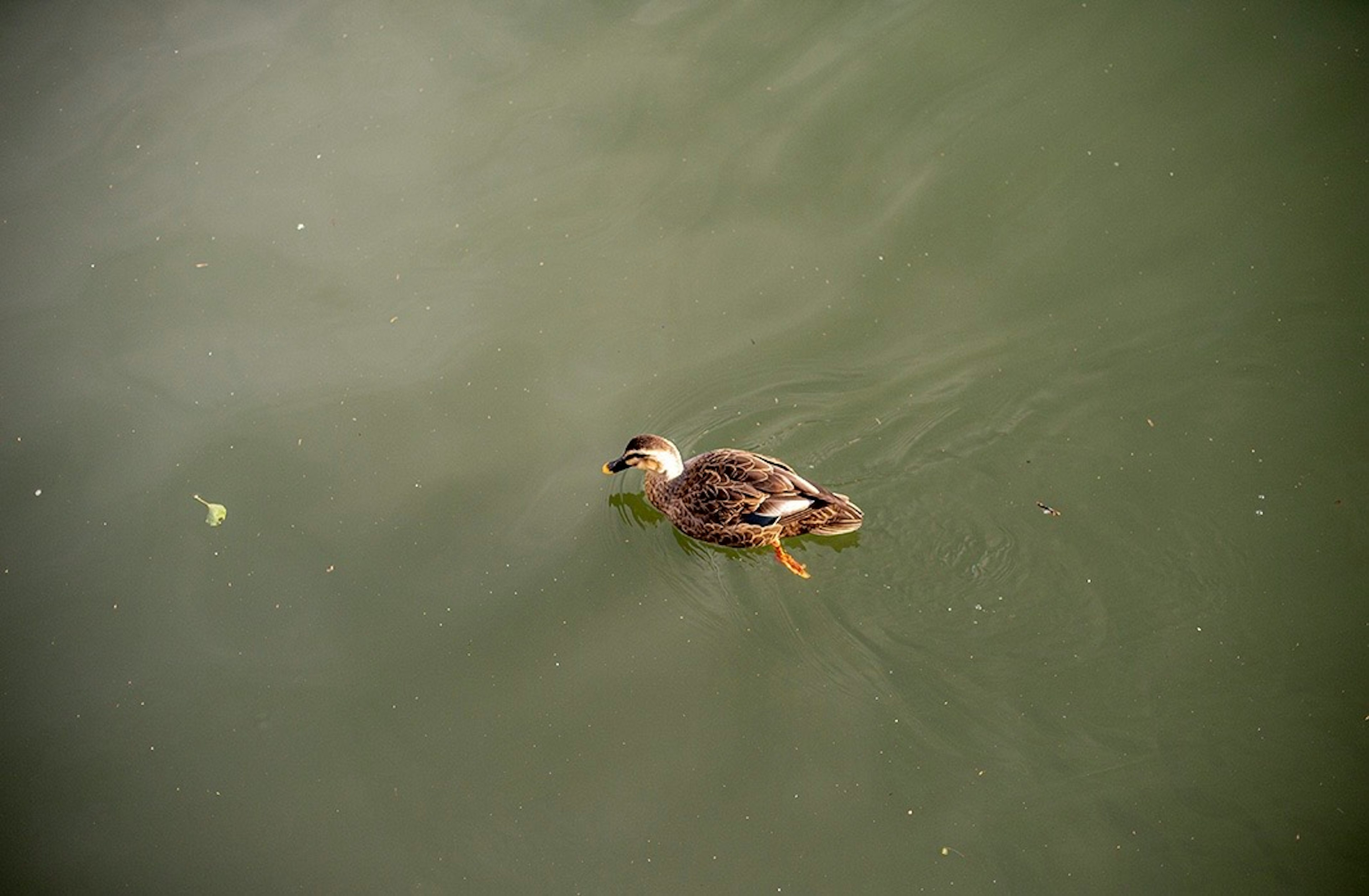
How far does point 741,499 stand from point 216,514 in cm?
188

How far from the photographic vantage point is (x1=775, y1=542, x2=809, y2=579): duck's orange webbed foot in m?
2.95

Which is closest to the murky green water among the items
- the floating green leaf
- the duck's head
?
the floating green leaf

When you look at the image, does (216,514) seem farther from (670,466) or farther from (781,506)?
(781,506)

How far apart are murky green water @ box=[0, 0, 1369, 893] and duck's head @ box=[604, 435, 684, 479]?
0.66 ft

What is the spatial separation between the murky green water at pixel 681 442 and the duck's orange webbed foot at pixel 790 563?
2.2 inches

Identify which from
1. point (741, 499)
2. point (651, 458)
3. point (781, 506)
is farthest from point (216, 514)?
point (781, 506)

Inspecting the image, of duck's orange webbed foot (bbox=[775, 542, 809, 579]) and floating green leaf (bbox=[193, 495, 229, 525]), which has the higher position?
floating green leaf (bbox=[193, 495, 229, 525])

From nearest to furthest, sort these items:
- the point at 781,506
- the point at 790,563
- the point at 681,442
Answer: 1. the point at 781,506
2. the point at 790,563
3. the point at 681,442

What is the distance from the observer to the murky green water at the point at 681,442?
2.74m

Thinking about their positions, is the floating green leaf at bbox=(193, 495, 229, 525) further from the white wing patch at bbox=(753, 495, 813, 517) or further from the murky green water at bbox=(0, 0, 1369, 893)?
the white wing patch at bbox=(753, 495, 813, 517)

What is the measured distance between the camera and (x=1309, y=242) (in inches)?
129

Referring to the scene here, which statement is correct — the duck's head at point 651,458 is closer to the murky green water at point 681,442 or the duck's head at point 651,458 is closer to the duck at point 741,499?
the duck at point 741,499

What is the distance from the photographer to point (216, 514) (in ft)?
10.8

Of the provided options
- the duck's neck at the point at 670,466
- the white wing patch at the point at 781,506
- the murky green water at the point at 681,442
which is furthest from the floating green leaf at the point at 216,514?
the white wing patch at the point at 781,506
